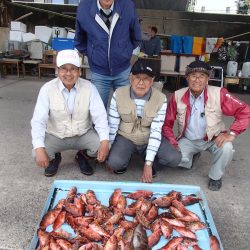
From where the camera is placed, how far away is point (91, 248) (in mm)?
2096

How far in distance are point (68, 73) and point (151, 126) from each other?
987mm

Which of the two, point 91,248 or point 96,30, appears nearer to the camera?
point 91,248

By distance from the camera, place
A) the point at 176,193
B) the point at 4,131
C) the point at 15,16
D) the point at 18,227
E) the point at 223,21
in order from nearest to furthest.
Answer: the point at 18,227 → the point at 176,193 → the point at 4,131 → the point at 223,21 → the point at 15,16

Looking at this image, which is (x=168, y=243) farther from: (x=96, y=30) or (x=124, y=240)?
(x=96, y=30)

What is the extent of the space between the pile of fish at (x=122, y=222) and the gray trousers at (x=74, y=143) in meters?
0.70

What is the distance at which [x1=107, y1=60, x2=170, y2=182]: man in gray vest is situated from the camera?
317cm

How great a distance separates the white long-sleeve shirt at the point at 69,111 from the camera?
304 cm

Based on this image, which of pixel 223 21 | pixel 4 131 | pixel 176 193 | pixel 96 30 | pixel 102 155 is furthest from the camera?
pixel 223 21

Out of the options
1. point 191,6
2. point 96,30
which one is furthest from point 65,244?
point 191,6

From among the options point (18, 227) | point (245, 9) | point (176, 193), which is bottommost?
point (18, 227)

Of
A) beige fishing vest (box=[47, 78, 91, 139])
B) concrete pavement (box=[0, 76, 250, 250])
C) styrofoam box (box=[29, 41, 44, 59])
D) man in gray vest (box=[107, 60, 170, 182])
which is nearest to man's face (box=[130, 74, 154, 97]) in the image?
man in gray vest (box=[107, 60, 170, 182])

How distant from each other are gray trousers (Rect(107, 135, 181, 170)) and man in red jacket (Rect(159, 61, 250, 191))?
0.06 m

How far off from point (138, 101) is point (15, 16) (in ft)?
31.0

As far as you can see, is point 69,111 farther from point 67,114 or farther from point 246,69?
point 246,69
